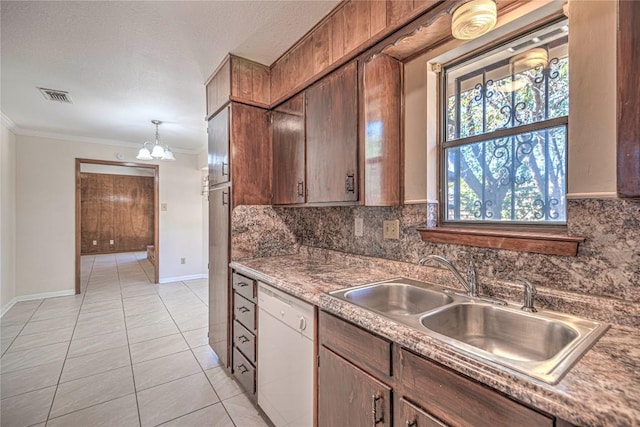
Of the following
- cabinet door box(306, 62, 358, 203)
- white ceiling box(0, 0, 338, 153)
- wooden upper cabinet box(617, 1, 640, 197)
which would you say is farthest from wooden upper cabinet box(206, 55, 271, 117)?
wooden upper cabinet box(617, 1, 640, 197)

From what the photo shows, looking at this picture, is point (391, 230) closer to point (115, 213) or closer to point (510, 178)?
point (510, 178)

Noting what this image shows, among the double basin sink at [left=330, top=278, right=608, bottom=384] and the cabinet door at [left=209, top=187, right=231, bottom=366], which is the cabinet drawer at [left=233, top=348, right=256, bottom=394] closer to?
the cabinet door at [left=209, top=187, right=231, bottom=366]

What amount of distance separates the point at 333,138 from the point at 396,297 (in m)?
0.96

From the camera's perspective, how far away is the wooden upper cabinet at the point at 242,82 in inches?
86.5

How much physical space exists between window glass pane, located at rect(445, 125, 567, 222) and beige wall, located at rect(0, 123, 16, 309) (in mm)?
4998

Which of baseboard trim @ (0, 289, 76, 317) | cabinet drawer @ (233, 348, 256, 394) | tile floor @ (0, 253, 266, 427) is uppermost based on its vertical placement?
cabinet drawer @ (233, 348, 256, 394)

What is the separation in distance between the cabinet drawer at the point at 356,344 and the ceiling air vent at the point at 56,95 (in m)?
3.34

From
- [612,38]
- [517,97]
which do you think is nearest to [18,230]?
[517,97]

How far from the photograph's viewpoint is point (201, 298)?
14.2 feet

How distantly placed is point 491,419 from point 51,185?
18.9ft

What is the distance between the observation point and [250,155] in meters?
2.29

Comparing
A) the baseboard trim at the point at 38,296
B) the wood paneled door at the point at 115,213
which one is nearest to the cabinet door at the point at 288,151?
the baseboard trim at the point at 38,296

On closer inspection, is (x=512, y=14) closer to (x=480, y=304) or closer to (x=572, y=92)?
(x=572, y=92)

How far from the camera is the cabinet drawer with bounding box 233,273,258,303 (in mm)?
1904
